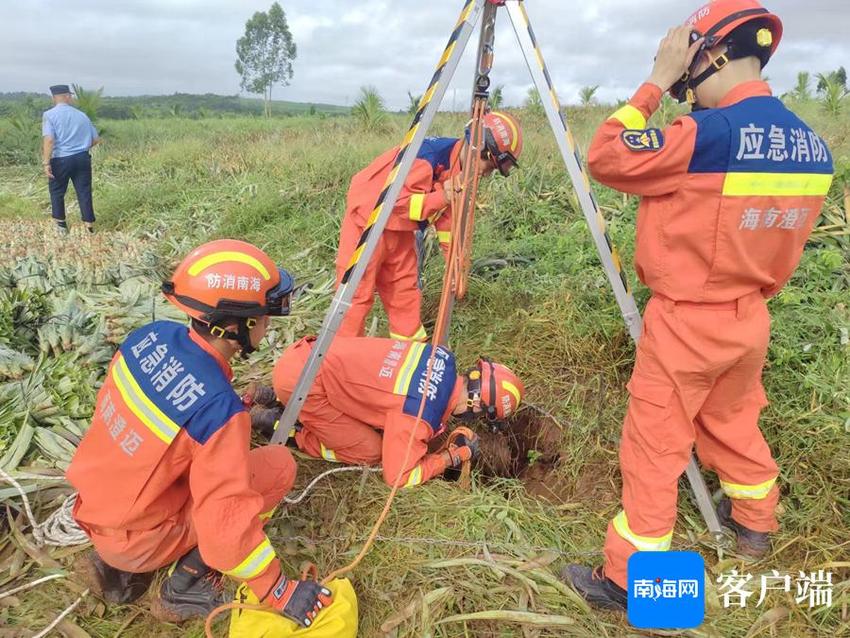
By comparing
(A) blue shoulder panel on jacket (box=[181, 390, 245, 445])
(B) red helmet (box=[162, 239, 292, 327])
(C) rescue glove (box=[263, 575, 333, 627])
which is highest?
(B) red helmet (box=[162, 239, 292, 327])

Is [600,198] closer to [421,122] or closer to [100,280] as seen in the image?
[421,122]

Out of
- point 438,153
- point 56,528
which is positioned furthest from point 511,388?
point 56,528

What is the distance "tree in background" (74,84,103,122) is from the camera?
17094 mm

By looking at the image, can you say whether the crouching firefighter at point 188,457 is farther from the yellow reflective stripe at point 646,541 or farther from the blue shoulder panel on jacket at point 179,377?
the yellow reflective stripe at point 646,541

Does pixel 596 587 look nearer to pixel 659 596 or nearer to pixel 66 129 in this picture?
pixel 659 596

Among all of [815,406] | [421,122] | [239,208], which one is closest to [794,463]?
Answer: [815,406]

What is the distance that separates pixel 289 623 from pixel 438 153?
303 centimetres

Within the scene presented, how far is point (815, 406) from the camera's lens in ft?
10.3

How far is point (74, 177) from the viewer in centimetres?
886

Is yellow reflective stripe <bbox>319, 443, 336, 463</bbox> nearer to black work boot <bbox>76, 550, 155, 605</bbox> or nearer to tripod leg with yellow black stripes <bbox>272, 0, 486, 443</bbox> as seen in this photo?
tripod leg with yellow black stripes <bbox>272, 0, 486, 443</bbox>

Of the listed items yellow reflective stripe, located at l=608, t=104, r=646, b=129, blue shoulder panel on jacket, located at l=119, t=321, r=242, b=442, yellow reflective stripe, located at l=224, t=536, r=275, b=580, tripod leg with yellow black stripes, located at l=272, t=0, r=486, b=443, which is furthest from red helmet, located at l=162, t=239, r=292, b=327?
yellow reflective stripe, located at l=608, t=104, r=646, b=129

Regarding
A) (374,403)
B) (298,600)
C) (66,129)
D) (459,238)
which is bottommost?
(298,600)

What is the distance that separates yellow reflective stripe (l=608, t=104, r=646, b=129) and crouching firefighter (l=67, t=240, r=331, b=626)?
1.49 meters

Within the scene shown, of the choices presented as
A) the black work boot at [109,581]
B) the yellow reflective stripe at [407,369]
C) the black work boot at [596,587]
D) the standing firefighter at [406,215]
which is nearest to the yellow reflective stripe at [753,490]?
the black work boot at [596,587]
